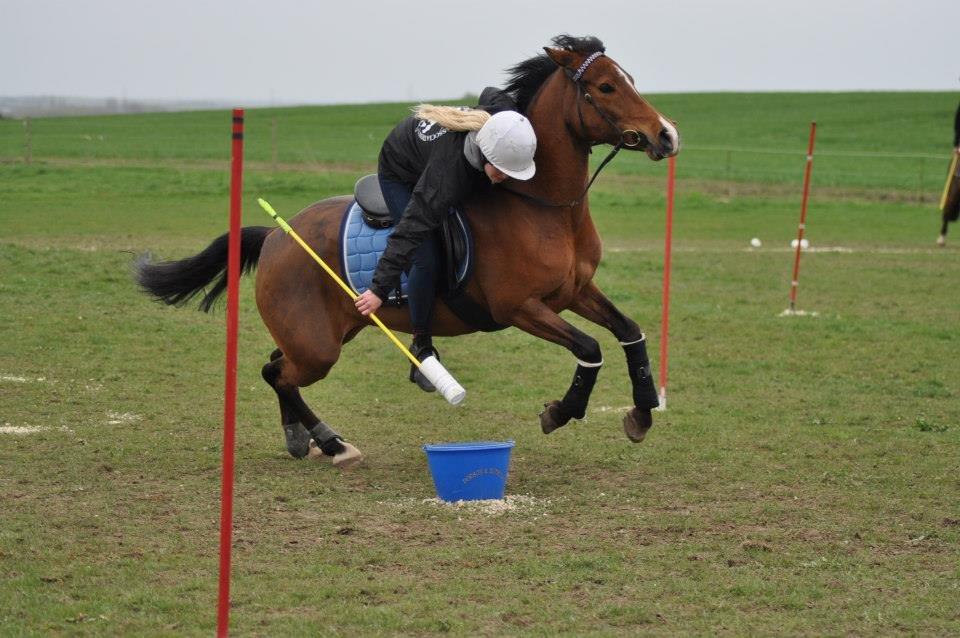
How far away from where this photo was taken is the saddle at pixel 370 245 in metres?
7.60

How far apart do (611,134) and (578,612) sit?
9.64ft

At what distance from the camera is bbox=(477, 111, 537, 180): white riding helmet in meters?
7.00

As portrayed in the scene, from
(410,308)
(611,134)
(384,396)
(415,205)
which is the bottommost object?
(384,396)

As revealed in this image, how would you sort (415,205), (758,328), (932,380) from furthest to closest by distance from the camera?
(758,328) < (932,380) < (415,205)

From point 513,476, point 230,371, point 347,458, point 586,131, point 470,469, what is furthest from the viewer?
point 347,458

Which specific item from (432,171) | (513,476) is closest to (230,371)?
(432,171)

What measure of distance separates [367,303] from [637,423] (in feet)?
6.38

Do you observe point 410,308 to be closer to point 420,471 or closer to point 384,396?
point 420,471

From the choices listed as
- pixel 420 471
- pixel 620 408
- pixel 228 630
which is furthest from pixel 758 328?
pixel 228 630

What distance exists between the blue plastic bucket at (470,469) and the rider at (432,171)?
731mm

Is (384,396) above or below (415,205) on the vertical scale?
below

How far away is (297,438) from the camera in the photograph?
856cm

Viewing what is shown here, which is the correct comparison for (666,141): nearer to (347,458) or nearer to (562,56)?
(562,56)

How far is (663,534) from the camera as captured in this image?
6695 mm
